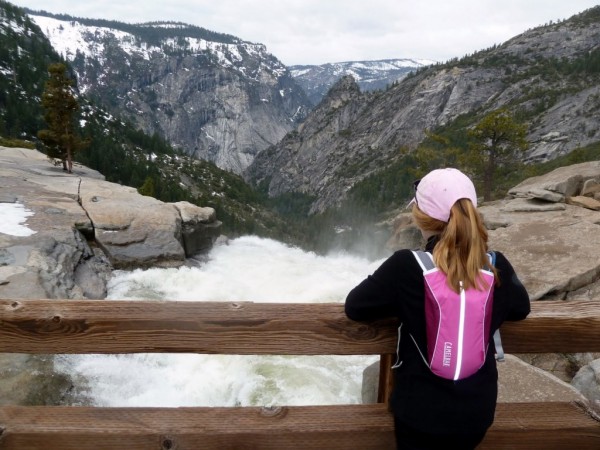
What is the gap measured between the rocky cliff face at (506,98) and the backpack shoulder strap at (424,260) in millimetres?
107038

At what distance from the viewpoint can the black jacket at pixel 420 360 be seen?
234cm

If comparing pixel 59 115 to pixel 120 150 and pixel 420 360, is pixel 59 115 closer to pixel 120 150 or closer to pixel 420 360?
pixel 420 360

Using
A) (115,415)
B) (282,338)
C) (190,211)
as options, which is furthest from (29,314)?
(190,211)

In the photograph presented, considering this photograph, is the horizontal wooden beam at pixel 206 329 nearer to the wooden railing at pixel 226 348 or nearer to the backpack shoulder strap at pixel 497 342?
the wooden railing at pixel 226 348

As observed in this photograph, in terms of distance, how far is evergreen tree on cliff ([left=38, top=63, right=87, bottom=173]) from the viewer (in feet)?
82.5

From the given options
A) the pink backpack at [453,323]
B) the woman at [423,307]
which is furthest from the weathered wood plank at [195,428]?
the pink backpack at [453,323]

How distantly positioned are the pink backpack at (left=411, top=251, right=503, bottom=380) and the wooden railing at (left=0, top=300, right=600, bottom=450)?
362mm

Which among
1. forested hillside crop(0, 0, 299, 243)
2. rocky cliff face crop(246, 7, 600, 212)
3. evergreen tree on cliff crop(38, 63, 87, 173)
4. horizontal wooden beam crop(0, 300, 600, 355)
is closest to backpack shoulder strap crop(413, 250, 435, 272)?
horizontal wooden beam crop(0, 300, 600, 355)

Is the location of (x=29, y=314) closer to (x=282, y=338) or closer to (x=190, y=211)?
(x=282, y=338)

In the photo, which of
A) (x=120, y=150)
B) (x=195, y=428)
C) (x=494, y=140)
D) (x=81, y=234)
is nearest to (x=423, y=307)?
(x=195, y=428)

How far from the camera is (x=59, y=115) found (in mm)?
26234

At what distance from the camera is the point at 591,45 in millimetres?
149250

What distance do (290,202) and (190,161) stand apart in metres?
78.6

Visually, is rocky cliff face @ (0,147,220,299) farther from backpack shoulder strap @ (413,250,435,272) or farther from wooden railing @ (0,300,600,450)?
backpack shoulder strap @ (413,250,435,272)
